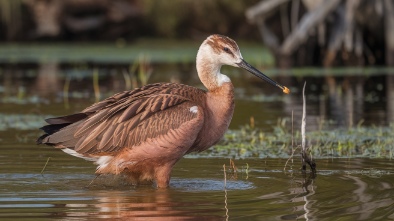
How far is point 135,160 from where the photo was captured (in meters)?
9.62

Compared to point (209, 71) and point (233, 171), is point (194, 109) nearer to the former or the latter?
point (209, 71)

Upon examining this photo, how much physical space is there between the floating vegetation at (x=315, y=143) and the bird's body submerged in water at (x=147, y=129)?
6.00ft

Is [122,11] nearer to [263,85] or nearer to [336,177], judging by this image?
[263,85]

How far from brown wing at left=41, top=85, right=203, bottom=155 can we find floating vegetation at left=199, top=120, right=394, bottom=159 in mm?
2081

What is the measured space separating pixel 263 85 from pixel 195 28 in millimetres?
11841

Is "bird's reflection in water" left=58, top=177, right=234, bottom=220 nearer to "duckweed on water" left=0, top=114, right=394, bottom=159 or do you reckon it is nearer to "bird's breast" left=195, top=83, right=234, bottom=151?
"bird's breast" left=195, top=83, right=234, bottom=151

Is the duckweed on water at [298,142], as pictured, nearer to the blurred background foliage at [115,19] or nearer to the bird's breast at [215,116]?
the bird's breast at [215,116]

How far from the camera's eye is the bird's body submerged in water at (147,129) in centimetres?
949

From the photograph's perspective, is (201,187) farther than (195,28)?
No

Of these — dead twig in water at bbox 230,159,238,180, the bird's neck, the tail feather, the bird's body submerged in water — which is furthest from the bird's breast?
the tail feather

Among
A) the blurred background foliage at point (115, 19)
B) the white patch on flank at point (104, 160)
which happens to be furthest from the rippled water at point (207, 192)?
the blurred background foliage at point (115, 19)

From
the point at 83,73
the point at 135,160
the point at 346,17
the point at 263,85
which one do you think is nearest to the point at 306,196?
the point at 135,160

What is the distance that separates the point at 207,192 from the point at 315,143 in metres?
3.47

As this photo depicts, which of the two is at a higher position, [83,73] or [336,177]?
[83,73]
